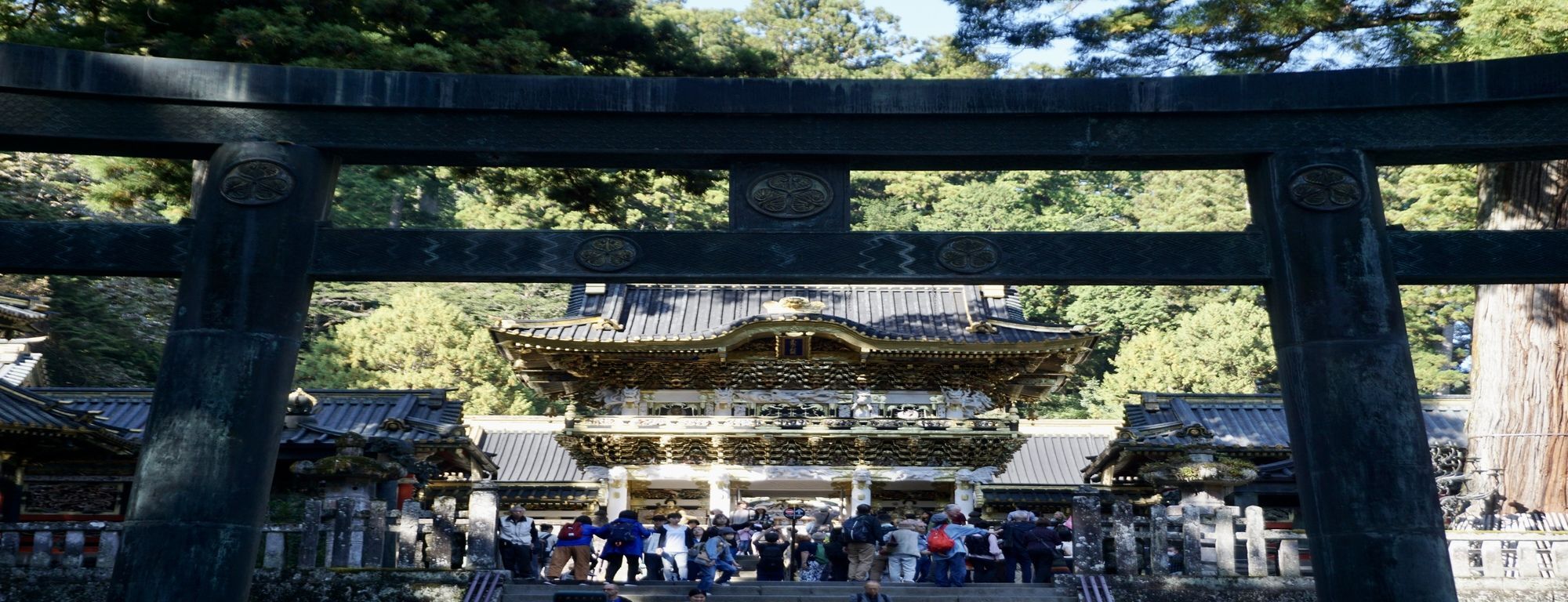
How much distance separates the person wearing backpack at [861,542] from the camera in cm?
1266

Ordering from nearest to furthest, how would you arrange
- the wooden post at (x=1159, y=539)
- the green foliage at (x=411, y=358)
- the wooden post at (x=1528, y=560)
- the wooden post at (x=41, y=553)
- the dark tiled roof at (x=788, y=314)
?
the wooden post at (x=41, y=553), the wooden post at (x=1528, y=560), the wooden post at (x=1159, y=539), the dark tiled roof at (x=788, y=314), the green foliage at (x=411, y=358)

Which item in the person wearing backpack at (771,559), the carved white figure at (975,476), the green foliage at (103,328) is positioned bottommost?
Answer: the person wearing backpack at (771,559)

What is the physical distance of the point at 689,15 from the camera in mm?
48188

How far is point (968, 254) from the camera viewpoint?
278 inches

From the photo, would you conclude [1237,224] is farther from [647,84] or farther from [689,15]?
[647,84]

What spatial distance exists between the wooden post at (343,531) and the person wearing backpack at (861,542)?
177 inches

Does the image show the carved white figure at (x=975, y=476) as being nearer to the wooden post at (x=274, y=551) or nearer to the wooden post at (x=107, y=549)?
the wooden post at (x=274, y=551)

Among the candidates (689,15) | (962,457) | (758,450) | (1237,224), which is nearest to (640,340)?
(758,450)

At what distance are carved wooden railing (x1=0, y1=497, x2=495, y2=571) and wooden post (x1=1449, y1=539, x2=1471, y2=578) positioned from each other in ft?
27.2

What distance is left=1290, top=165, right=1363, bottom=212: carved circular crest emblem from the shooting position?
6.98 metres

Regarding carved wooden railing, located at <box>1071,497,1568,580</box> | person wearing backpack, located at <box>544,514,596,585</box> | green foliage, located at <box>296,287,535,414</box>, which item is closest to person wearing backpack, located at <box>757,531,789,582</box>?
person wearing backpack, located at <box>544,514,596,585</box>

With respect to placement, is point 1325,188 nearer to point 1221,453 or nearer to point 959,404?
point 1221,453

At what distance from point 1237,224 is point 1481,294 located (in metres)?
24.2

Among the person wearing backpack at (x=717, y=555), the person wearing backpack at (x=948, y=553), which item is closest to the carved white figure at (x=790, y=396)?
the person wearing backpack at (x=717, y=555)
